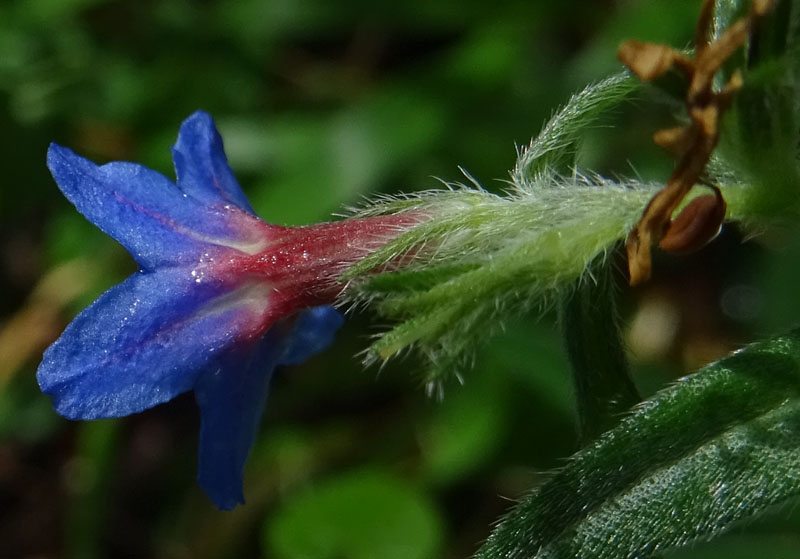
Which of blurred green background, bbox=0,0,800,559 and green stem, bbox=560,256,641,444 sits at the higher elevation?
green stem, bbox=560,256,641,444

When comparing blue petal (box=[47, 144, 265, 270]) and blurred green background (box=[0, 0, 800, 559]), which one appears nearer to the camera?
blue petal (box=[47, 144, 265, 270])

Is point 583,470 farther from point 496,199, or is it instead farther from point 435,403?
point 435,403

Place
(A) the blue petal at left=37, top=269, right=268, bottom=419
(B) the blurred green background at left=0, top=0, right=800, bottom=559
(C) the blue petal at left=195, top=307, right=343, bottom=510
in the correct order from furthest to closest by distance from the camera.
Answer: (B) the blurred green background at left=0, top=0, right=800, bottom=559, (C) the blue petal at left=195, top=307, right=343, bottom=510, (A) the blue petal at left=37, top=269, right=268, bottom=419

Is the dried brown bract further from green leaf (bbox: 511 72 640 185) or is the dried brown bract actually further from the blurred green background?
the blurred green background

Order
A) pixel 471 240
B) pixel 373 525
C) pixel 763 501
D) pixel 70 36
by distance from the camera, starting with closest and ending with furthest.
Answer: pixel 763 501
pixel 471 240
pixel 373 525
pixel 70 36

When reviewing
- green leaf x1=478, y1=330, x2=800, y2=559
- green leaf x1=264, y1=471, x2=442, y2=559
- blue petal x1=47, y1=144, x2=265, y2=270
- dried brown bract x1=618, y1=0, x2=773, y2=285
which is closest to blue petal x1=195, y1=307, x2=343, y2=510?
blue petal x1=47, y1=144, x2=265, y2=270

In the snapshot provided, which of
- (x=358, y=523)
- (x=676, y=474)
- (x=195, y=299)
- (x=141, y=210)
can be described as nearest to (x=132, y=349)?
(x=195, y=299)

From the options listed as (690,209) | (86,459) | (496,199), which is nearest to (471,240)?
(496,199)
